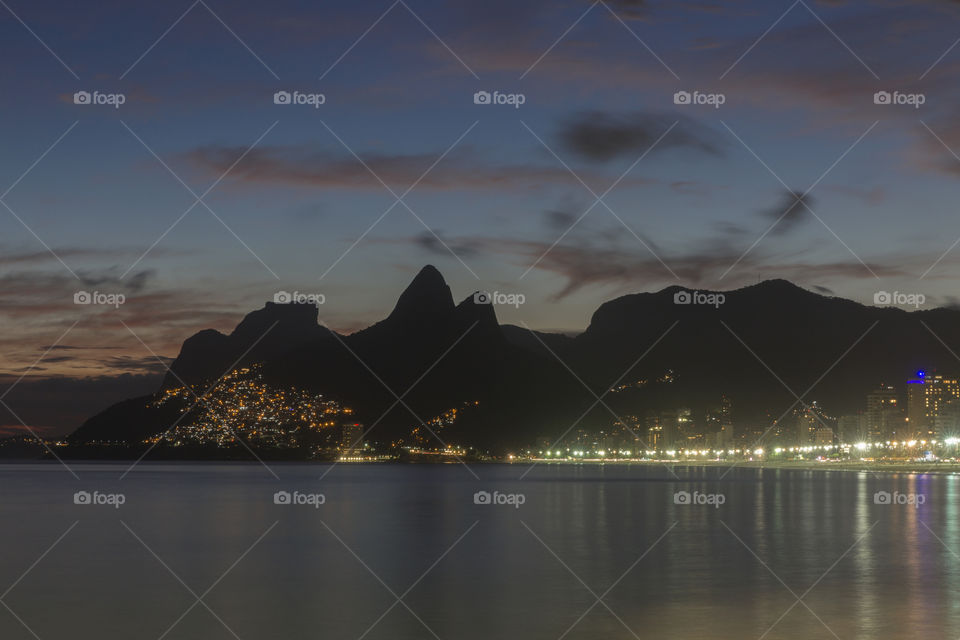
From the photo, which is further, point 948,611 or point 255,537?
point 255,537

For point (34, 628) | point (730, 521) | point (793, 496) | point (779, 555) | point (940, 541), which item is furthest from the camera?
point (793, 496)

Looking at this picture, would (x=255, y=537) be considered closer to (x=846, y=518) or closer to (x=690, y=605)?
(x=690, y=605)

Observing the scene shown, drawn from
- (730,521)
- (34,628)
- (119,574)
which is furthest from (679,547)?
(34,628)

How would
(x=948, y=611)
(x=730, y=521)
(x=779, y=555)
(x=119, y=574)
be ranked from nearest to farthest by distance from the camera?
1. (x=948, y=611)
2. (x=119, y=574)
3. (x=779, y=555)
4. (x=730, y=521)

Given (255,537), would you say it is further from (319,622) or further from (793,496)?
(793,496)

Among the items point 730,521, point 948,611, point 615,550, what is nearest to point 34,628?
point 948,611

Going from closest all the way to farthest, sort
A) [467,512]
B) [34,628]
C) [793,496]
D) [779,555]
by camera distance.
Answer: [34,628]
[779,555]
[467,512]
[793,496]
